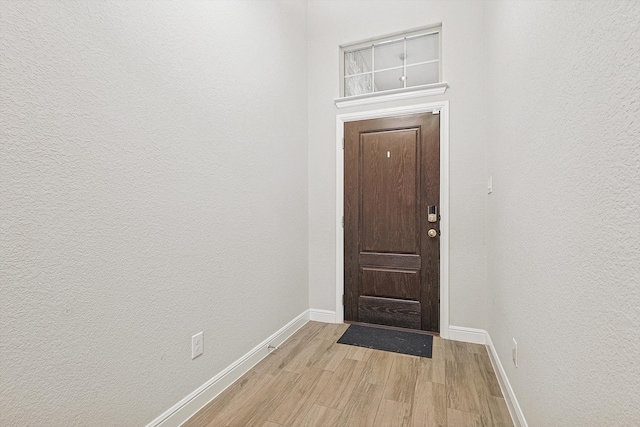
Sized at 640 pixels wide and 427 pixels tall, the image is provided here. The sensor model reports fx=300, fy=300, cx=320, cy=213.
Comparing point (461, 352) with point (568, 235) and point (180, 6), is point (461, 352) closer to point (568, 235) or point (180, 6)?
point (568, 235)

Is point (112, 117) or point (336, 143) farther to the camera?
point (336, 143)

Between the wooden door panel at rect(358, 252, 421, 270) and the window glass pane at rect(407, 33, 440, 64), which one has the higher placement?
the window glass pane at rect(407, 33, 440, 64)

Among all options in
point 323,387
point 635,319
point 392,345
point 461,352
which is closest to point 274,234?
point 323,387

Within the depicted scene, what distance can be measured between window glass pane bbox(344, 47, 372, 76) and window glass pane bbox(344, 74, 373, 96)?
59mm

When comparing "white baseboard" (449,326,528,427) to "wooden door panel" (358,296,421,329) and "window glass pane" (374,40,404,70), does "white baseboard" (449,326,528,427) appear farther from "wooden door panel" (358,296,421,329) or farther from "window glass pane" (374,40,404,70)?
→ "window glass pane" (374,40,404,70)

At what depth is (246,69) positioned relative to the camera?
204 cm

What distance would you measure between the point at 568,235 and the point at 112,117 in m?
1.66

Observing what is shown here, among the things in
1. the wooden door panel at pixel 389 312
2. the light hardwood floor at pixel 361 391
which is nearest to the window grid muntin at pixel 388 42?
the wooden door panel at pixel 389 312

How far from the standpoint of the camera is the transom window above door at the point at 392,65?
2.72 metres

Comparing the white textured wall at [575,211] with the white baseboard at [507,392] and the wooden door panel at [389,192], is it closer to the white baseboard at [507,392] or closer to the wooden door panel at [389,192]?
the white baseboard at [507,392]

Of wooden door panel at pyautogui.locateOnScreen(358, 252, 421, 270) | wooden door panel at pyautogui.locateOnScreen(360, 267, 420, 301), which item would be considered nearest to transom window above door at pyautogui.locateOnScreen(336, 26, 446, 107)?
wooden door panel at pyautogui.locateOnScreen(358, 252, 421, 270)

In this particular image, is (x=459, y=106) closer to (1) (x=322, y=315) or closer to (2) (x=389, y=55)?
(2) (x=389, y=55)

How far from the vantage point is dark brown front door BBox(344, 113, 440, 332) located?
263cm

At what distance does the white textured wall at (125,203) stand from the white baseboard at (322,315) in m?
0.89
